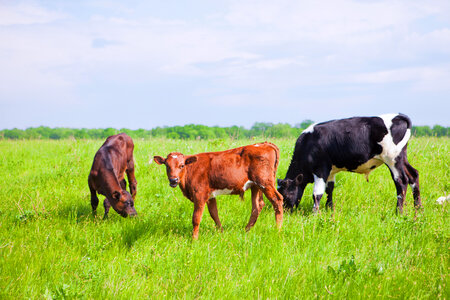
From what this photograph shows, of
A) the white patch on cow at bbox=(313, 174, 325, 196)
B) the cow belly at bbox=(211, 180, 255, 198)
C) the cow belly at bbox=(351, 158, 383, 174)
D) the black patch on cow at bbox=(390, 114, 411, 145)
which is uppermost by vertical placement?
the black patch on cow at bbox=(390, 114, 411, 145)

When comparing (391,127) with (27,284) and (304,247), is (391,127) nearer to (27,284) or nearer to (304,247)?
(304,247)

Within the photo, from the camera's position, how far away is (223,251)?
18.7 ft

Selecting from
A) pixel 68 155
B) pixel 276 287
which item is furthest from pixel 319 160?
pixel 68 155

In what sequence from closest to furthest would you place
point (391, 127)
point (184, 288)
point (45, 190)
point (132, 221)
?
point (184, 288) → point (132, 221) → point (391, 127) → point (45, 190)

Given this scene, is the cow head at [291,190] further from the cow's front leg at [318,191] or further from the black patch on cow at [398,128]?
the black patch on cow at [398,128]

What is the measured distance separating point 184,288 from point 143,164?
7363 millimetres

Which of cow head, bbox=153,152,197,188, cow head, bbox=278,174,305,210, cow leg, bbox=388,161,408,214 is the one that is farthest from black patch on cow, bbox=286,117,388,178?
cow head, bbox=153,152,197,188

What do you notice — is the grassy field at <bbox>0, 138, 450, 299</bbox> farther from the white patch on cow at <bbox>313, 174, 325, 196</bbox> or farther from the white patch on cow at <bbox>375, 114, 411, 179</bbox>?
the white patch on cow at <bbox>375, 114, 411, 179</bbox>

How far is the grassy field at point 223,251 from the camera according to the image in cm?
467

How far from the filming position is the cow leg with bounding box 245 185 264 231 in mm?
6812

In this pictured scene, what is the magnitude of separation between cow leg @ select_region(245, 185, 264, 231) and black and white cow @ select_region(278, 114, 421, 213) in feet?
4.80

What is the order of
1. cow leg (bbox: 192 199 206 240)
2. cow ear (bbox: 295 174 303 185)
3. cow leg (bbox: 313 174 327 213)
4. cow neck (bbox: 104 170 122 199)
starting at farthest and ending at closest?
cow ear (bbox: 295 174 303 185) < cow leg (bbox: 313 174 327 213) < cow neck (bbox: 104 170 122 199) < cow leg (bbox: 192 199 206 240)

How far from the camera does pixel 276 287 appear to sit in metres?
4.70

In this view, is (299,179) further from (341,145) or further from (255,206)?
(255,206)
